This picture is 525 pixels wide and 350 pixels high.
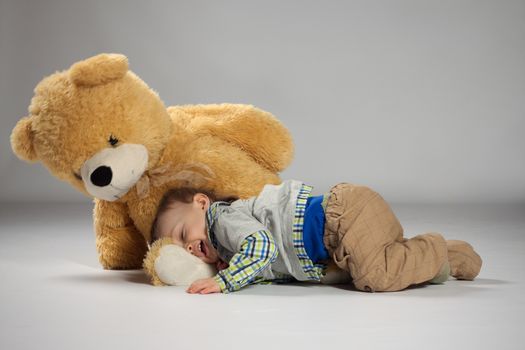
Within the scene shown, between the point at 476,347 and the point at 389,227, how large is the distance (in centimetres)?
74

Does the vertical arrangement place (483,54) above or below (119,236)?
above

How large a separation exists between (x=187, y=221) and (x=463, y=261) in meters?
0.92

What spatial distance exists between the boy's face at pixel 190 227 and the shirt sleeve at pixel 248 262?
220mm

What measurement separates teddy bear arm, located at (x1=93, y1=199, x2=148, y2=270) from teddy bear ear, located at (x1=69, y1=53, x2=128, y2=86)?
525 millimetres

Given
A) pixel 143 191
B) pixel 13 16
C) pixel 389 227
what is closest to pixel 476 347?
pixel 389 227

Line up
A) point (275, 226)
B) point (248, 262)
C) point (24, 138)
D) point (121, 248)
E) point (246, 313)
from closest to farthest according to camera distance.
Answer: point (246, 313), point (248, 262), point (275, 226), point (24, 138), point (121, 248)

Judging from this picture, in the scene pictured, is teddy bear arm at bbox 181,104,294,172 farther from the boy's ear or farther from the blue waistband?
the blue waistband

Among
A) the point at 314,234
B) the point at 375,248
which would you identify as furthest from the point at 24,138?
the point at 375,248

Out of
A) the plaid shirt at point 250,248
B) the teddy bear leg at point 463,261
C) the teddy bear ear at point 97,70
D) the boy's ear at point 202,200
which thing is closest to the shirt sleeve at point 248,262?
the plaid shirt at point 250,248

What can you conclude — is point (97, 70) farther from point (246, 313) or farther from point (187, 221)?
point (246, 313)

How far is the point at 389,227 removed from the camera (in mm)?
2713

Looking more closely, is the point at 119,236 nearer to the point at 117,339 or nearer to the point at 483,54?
the point at 117,339

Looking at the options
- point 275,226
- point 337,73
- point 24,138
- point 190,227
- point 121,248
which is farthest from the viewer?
point 337,73

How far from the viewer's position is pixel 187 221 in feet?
9.57
